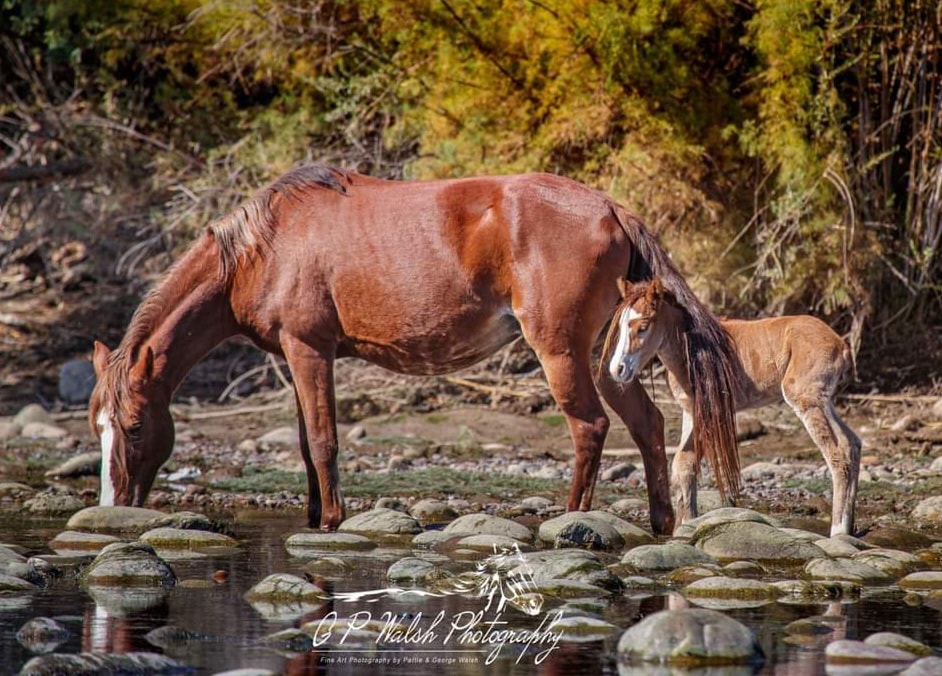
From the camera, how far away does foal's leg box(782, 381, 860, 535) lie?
7566mm

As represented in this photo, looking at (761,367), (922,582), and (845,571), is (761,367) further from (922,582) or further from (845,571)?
(922,582)

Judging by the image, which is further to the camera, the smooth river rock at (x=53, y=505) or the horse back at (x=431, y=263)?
the smooth river rock at (x=53, y=505)

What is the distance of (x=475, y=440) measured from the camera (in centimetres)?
1184

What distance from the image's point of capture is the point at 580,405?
302 inches

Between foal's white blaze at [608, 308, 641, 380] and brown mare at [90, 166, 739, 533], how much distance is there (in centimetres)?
15

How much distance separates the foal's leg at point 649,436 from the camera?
26.0 ft

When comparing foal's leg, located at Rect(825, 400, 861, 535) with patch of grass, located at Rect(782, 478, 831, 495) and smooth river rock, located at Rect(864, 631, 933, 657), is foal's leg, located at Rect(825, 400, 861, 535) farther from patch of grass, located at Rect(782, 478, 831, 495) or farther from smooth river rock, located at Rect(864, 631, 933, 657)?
smooth river rock, located at Rect(864, 631, 933, 657)

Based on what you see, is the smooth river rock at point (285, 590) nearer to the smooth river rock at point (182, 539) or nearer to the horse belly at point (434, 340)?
the smooth river rock at point (182, 539)

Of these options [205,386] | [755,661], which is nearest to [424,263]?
[755,661]

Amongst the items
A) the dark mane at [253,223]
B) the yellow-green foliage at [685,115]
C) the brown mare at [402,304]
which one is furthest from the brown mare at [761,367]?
the yellow-green foliage at [685,115]

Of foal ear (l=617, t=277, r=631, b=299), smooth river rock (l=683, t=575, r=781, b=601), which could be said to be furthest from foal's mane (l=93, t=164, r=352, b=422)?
smooth river rock (l=683, t=575, r=781, b=601)

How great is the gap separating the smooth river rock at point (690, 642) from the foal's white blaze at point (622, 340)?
2.76 metres

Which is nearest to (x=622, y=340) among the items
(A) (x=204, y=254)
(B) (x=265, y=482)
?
(A) (x=204, y=254)

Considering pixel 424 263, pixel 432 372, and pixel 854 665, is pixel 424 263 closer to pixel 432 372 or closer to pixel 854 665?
pixel 432 372
